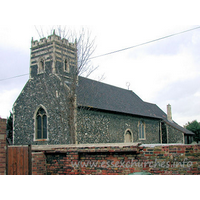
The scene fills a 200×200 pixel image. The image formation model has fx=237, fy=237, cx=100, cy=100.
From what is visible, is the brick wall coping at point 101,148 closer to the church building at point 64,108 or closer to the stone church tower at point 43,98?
the church building at point 64,108

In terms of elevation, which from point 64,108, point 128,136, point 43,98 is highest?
point 43,98

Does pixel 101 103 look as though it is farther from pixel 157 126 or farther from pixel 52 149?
pixel 52 149

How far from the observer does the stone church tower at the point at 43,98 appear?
18203mm

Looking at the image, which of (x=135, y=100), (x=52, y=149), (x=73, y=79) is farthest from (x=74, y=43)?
(x=135, y=100)

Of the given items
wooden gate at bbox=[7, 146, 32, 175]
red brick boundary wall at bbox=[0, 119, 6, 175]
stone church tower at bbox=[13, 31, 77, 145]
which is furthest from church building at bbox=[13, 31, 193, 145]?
red brick boundary wall at bbox=[0, 119, 6, 175]

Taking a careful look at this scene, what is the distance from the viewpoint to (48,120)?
63.6 feet

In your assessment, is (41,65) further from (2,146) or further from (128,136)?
(2,146)

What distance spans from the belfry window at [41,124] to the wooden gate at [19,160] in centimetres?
1276

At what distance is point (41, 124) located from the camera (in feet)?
65.8

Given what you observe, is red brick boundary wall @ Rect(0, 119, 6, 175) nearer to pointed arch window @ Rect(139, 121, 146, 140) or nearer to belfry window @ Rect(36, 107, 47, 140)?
belfry window @ Rect(36, 107, 47, 140)

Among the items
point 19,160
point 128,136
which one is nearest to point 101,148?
point 19,160

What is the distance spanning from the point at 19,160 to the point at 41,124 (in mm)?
13287

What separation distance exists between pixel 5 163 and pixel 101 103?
16188mm

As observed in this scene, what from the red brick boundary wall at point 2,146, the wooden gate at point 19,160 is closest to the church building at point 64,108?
the wooden gate at point 19,160
